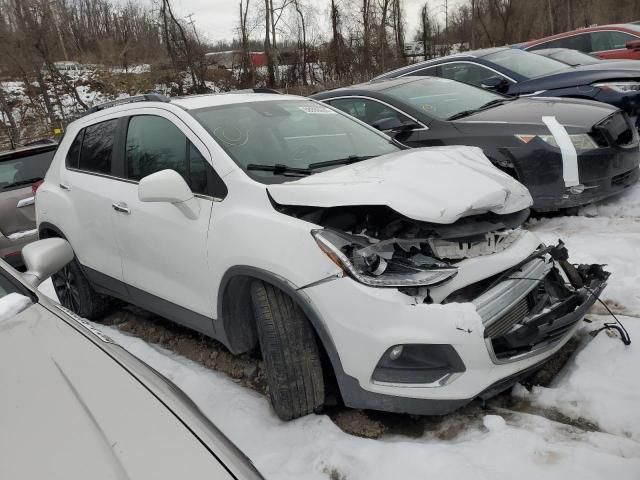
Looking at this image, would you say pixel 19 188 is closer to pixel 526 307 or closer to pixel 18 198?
pixel 18 198

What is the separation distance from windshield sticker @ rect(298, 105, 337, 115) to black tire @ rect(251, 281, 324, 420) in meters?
1.53

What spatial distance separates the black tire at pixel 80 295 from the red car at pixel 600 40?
9.19m

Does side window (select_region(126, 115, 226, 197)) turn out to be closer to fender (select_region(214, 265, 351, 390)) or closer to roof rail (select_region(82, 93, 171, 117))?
roof rail (select_region(82, 93, 171, 117))

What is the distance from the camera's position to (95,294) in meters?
4.18

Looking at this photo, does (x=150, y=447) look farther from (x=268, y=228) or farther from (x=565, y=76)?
(x=565, y=76)

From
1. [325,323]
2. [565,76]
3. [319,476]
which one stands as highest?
[565,76]

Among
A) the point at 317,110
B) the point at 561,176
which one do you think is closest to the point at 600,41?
the point at 561,176

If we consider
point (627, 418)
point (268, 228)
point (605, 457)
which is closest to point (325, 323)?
point (268, 228)

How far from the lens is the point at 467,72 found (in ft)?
22.4

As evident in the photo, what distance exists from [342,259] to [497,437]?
1026 mm

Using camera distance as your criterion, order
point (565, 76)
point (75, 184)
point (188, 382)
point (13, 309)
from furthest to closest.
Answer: point (565, 76) → point (75, 184) → point (188, 382) → point (13, 309)

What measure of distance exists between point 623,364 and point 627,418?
378mm

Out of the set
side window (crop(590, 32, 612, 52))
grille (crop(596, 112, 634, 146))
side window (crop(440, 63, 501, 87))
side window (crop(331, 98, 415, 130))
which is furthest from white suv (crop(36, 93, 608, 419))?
side window (crop(590, 32, 612, 52))

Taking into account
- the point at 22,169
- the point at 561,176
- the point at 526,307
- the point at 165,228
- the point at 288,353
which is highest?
the point at 22,169
